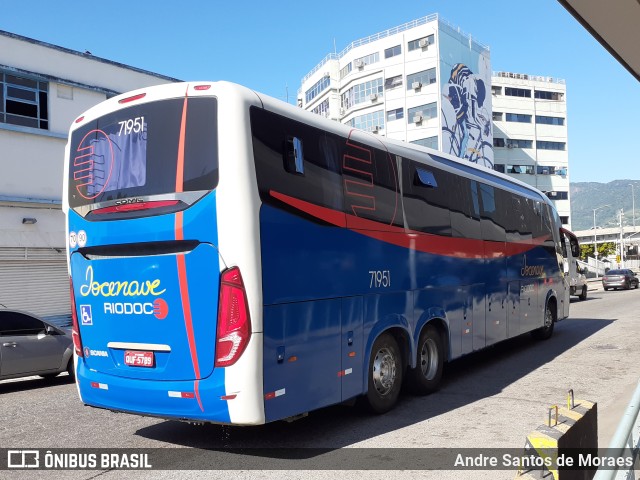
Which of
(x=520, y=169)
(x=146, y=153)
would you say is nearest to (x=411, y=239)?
(x=146, y=153)

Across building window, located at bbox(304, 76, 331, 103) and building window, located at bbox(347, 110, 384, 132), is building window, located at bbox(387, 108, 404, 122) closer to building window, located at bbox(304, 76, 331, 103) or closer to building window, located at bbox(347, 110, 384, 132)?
building window, located at bbox(347, 110, 384, 132)

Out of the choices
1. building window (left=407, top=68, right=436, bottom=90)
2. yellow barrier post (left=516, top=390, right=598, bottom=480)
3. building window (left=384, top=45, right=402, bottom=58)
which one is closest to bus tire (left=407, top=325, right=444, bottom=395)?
yellow barrier post (left=516, top=390, right=598, bottom=480)

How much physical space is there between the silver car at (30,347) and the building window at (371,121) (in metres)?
60.2

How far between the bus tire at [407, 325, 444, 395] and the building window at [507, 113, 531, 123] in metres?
81.9

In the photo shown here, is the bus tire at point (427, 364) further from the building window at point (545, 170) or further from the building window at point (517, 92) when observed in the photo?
the building window at point (517, 92)

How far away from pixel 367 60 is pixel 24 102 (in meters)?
55.9

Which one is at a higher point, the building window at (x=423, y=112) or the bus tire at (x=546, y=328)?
the building window at (x=423, y=112)

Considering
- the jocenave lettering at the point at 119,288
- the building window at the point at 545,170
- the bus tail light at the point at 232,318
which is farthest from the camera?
the building window at the point at 545,170

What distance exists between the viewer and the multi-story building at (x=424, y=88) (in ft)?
211

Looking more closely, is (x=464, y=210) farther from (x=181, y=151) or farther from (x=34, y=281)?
(x=34, y=281)

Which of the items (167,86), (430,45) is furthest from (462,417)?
(430,45)

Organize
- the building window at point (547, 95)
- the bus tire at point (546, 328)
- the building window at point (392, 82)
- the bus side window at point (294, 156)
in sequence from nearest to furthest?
the bus side window at point (294, 156), the bus tire at point (546, 328), the building window at point (392, 82), the building window at point (547, 95)

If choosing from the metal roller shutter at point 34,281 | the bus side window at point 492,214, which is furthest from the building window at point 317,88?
the bus side window at point 492,214

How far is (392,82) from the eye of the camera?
68.0 m
